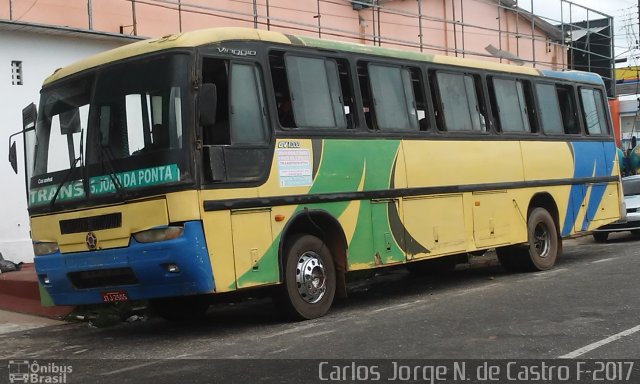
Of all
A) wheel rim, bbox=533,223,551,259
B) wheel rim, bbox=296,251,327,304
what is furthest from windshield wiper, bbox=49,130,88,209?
wheel rim, bbox=533,223,551,259

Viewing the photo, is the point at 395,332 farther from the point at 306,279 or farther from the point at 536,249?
the point at 536,249

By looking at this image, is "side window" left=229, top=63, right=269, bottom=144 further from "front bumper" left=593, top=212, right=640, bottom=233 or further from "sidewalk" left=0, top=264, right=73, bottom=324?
"front bumper" left=593, top=212, right=640, bottom=233

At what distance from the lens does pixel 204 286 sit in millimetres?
8109

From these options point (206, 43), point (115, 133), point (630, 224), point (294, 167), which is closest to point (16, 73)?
point (115, 133)

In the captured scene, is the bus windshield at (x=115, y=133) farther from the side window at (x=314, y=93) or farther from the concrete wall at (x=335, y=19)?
the concrete wall at (x=335, y=19)

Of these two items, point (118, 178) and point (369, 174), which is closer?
point (118, 178)

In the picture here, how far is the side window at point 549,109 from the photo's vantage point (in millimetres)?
13676

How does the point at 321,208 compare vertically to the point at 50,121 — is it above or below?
below

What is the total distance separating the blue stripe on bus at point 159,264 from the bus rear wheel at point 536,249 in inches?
257

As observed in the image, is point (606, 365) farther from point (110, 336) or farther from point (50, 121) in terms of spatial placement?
point (50, 121)

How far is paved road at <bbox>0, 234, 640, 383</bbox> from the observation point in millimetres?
7113

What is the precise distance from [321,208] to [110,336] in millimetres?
2785

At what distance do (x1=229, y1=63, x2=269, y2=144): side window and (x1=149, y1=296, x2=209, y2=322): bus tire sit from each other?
229 centimetres

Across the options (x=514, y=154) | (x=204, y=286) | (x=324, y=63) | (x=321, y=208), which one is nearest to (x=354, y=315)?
(x=321, y=208)
